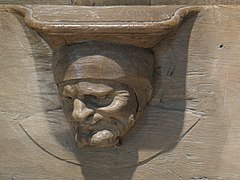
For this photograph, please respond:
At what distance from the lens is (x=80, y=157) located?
1.07 meters

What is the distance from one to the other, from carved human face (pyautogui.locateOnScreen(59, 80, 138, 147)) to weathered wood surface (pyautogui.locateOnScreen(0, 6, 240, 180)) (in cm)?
7

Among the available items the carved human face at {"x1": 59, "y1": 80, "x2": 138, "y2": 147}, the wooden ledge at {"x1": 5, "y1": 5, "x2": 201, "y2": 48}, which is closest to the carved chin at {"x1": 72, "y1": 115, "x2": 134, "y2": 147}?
the carved human face at {"x1": 59, "y1": 80, "x2": 138, "y2": 147}

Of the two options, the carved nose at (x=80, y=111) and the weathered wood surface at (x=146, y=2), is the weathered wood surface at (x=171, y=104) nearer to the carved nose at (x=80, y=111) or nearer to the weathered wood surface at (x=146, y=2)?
the weathered wood surface at (x=146, y=2)

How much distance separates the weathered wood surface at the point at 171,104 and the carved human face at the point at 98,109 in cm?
7

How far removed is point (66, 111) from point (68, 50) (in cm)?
11

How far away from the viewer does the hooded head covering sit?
0.89 metres

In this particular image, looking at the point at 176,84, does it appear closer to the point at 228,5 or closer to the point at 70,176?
the point at 228,5

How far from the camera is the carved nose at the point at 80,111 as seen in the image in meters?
0.92

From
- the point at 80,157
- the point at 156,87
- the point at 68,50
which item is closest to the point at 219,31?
the point at 156,87

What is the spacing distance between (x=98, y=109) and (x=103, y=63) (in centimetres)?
8

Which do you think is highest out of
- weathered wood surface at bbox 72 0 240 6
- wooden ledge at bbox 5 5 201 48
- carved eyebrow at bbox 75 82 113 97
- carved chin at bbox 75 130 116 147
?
weathered wood surface at bbox 72 0 240 6

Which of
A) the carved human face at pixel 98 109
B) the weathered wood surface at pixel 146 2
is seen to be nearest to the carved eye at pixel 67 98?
the carved human face at pixel 98 109

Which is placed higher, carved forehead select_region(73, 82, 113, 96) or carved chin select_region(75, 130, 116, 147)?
carved forehead select_region(73, 82, 113, 96)

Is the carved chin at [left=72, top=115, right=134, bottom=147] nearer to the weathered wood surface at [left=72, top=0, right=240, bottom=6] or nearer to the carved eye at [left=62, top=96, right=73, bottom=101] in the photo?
the carved eye at [left=62, top=96, right=73, bottom=101]
